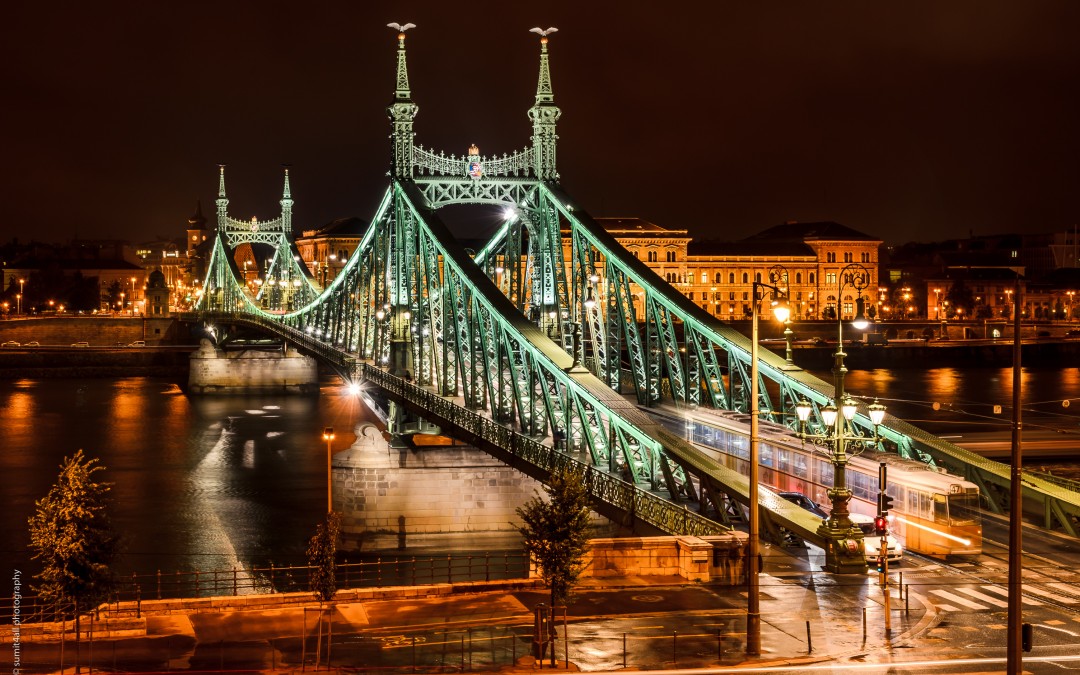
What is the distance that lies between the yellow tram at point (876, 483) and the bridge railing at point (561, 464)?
416cm

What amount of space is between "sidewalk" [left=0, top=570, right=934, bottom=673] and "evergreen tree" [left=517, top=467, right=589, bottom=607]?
2.82 feet

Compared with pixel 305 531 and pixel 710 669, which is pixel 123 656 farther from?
pixel 305 531

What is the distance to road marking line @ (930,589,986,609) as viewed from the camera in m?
24.5

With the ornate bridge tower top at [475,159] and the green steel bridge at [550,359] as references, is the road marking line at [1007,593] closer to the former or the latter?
the green steel bridge at [550,359]

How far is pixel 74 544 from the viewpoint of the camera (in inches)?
891

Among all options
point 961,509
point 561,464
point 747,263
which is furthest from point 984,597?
point 747,263

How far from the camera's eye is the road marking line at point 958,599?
2452 cm

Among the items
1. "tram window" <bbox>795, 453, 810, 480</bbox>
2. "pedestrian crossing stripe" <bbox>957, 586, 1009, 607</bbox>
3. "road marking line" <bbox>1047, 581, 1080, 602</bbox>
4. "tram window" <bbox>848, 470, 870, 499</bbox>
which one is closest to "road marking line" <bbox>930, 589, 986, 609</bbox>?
"pedestrian crossing stripe" <bbox>957, 586, 1009, 607</bbox>

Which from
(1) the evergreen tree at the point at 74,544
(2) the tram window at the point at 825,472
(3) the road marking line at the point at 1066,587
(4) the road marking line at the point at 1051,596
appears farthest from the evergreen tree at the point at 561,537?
(2) the tram window at the point at 825,472

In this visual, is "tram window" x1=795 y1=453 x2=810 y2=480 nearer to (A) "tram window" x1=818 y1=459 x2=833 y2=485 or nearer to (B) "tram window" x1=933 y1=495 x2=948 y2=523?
(A) "tram window" x1=818 y1=459 x2=833 y2=485

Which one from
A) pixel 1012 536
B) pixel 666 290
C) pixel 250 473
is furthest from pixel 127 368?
pixel 1012 536

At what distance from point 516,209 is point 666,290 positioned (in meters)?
7.89

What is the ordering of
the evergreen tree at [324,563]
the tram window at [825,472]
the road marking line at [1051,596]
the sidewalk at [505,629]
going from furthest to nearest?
1. the tram window at [825,472]
2. the road marking line at [1051,596]
3. the evergreen tree at [324,563]
4. the sidewalk at [505,629]

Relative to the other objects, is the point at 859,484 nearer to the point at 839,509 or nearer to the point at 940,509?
the point at 940,509
